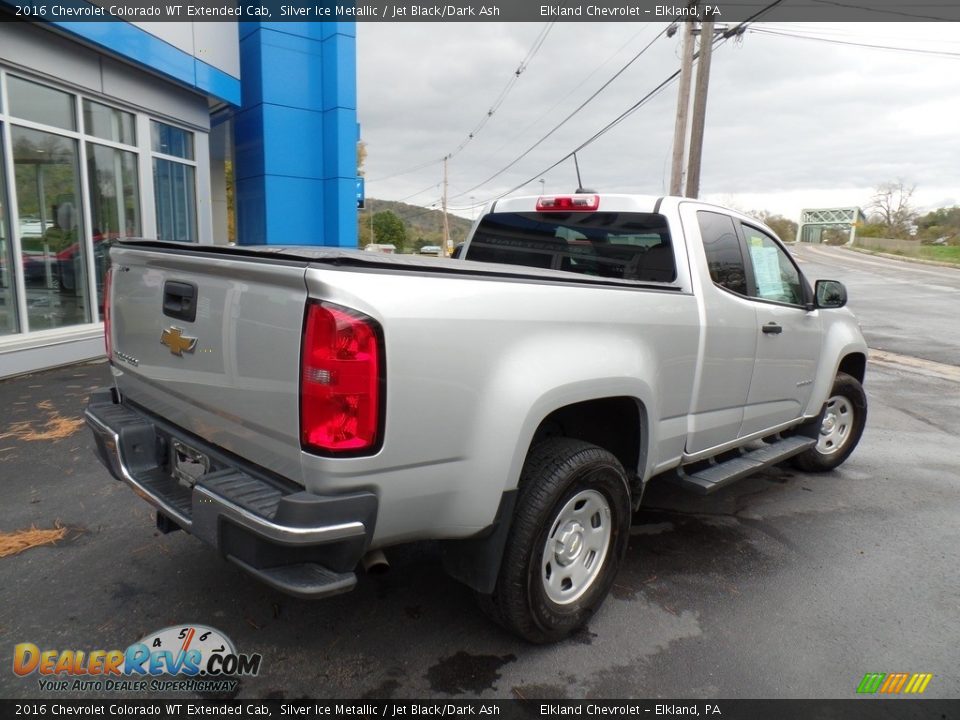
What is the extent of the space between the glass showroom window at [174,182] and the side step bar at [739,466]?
8.90m


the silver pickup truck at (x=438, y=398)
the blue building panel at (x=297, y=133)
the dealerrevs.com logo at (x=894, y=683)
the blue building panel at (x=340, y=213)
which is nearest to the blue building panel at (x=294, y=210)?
the blue building panel at (x=297, y=133)

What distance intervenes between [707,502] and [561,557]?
6.85 ft

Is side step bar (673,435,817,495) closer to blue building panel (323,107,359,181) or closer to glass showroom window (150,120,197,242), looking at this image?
glass showroom window (150,120,197,242)

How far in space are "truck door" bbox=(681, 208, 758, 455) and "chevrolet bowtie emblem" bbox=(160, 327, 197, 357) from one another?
2369 millimetres

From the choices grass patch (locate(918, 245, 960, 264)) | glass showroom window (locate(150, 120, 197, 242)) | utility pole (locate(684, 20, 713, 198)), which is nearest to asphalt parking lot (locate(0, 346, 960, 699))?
glass showroom window (locate(150, 120, 197, 242))

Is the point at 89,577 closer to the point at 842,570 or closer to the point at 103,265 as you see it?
the point at 842,570

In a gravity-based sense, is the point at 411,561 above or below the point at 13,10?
below

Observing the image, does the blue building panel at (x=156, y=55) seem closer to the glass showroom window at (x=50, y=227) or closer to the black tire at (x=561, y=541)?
the glass showroom window at (x=50, y=227)

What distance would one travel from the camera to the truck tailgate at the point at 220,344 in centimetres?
205

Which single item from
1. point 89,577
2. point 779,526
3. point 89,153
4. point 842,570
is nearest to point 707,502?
point 779,526

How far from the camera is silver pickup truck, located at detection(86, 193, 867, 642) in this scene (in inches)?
78.1

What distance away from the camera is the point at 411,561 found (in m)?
3.42

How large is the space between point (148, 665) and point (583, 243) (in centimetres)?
303

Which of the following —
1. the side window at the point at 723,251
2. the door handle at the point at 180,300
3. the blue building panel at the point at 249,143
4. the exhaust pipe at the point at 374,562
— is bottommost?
the exhaust pipe at the point at 374,562
